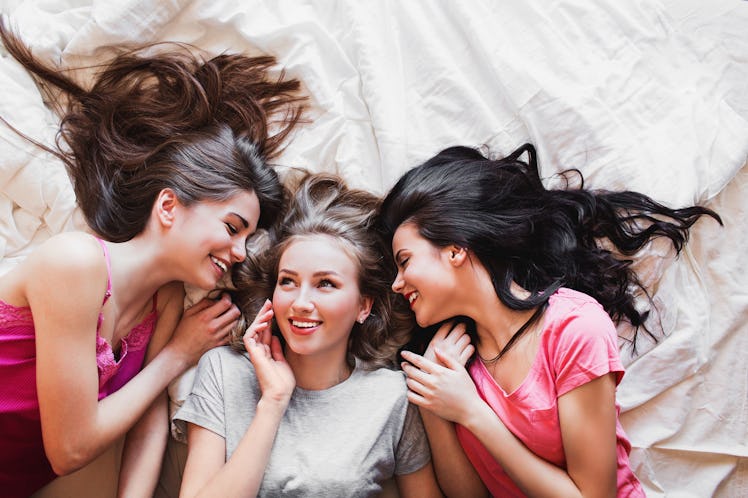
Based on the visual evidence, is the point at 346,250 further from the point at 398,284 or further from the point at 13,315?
the point at 13,315

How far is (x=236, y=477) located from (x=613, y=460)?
2.72 feet

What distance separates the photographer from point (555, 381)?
1521 millimetres

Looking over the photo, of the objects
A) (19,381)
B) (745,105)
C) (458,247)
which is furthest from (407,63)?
(19,381)

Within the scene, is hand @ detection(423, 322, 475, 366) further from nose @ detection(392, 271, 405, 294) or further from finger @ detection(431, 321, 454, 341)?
nose @ detection(392, 271, 405, 294)

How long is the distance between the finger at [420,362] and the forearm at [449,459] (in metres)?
0.11

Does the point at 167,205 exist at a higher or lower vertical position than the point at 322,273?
higher

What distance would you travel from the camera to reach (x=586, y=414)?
1.48 meters

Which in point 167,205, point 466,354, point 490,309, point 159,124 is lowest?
point 466,354

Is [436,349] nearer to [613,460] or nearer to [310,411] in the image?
[310,411]

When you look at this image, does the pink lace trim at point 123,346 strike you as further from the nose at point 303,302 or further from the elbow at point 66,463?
the nose at point 303,302

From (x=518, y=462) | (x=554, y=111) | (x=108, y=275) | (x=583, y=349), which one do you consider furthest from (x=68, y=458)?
(x=554, y=111)

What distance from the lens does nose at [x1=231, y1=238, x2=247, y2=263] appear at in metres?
1.63

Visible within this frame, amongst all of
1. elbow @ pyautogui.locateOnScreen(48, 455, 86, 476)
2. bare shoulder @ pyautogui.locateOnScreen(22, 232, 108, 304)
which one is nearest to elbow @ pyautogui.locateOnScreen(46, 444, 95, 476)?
elbow @ pyautogui.locateOnScreen(48, 455, 86, 476)

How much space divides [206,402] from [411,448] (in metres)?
0.50
